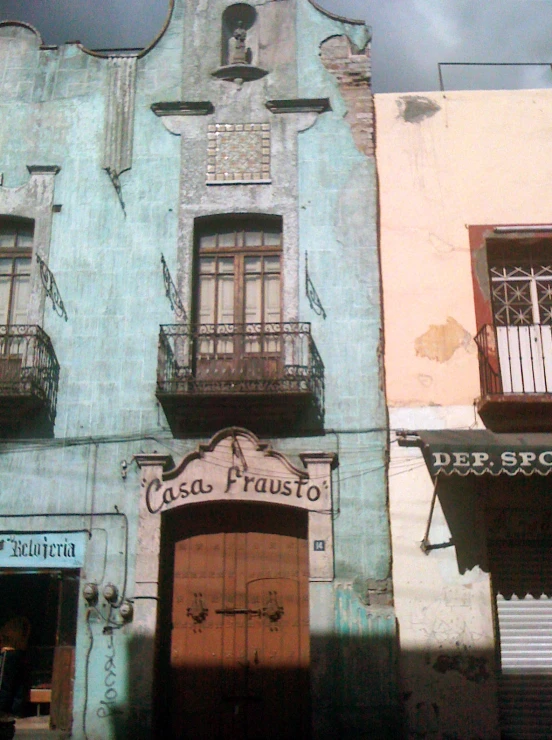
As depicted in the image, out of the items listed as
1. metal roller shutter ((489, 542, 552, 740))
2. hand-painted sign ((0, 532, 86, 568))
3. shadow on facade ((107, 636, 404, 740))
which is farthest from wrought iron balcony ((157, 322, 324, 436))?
metal roller shutter ((489, 542, 552, 740))

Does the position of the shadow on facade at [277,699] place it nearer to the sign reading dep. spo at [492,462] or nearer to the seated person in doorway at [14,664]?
the seated person in doorway at [14,664]

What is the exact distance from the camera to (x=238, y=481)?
10.3m

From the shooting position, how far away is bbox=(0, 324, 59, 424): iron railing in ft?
35.0

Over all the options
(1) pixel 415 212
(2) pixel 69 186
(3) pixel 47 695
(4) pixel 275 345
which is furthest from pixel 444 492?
(2) pixel 69 186

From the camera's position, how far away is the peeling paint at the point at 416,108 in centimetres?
1188

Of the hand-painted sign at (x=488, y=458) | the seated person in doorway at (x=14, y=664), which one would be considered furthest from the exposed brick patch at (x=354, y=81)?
the seated person in doorway at (x=14, y=664)

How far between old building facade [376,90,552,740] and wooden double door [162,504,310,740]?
4.17 ft

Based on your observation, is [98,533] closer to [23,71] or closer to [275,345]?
[275,345]

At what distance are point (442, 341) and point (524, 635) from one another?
147 inches

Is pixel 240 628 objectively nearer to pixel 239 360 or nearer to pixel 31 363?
pixel 239 360

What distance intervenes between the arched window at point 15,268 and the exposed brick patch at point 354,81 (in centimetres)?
477

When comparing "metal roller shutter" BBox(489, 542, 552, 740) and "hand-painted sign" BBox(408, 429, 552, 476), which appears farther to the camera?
"metal roller shutter" BBox(489, 542, 552, 740)

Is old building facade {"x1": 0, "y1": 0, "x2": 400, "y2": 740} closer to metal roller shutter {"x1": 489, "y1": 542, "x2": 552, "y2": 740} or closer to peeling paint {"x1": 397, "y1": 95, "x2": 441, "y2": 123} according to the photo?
peeling paint {"x1": 397, "y1": 95, "x2": 441, "y2": 123}

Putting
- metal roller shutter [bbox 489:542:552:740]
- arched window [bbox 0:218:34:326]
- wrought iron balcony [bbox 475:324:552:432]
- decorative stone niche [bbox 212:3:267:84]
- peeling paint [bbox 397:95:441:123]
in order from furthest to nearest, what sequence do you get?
decorative stone niche [bbox 212:3:267:84], peeling paint [bbox 397:95:441:123], arched window [bbox 0:218:34:326], wrought iron balcony [bbox 475:324:552:432], metal roller shutter [bbox 489:542:552:740]
